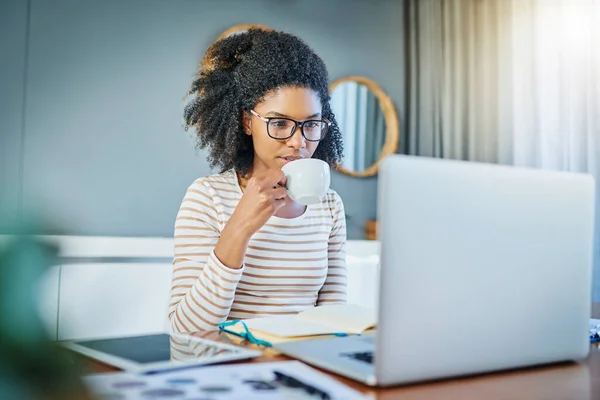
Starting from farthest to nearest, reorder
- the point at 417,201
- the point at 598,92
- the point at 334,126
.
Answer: the point at 598,92
the point at 334,126
the point at 417,201

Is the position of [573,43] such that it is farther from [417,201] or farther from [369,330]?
[417,201]

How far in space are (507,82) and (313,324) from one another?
2325 millimetres

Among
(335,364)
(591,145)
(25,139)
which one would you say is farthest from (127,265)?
(591,145)

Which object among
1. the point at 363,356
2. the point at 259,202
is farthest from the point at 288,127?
the point at 363,356

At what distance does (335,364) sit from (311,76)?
96cm

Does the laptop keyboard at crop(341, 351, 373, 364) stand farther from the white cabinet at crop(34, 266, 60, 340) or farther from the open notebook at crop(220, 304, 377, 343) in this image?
the white cabinet at crop(34, 266, 60, 340)

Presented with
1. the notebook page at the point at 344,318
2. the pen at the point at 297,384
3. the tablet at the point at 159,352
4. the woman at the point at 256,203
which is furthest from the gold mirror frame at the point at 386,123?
the pen at the point at 297,384

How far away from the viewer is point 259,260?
132 cm

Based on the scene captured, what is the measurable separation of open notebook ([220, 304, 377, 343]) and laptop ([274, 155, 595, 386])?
8cm

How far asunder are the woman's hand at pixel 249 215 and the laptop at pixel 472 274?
1.22ft

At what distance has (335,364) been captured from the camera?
61 centimetres

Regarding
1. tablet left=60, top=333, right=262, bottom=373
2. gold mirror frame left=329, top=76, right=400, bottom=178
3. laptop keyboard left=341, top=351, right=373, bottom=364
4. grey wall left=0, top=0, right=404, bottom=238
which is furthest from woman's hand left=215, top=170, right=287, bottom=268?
gold mirror frame left=329, top=76, right=400, bottom=178

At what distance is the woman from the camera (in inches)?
42.9

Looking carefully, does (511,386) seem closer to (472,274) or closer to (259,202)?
(472,274)
